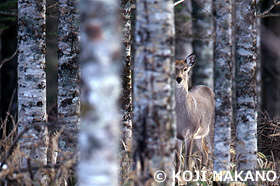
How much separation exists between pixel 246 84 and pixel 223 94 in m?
0.40

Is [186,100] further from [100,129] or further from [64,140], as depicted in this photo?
[100,129]

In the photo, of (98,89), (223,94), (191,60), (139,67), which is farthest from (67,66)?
(98,89)

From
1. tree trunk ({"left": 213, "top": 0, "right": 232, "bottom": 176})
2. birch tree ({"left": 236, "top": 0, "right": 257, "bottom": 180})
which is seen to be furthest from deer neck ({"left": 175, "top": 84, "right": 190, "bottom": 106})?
tree trunk ({"left": 213, "top": 0, "right": 232, "bottom": 176})

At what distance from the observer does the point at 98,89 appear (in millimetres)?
2756

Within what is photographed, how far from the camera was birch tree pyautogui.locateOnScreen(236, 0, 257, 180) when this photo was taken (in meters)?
5.39

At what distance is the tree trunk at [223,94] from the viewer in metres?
5.28

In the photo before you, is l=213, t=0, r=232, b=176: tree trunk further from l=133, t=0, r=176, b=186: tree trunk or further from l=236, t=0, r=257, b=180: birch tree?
l=133, t=0, r=176, b=186: tree trunk

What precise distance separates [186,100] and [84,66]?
5.71m

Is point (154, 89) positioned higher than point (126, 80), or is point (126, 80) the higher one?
point (126, 80)

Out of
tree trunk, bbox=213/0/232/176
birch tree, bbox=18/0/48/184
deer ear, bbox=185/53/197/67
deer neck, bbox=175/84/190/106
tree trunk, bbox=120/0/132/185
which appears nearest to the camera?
tree trunk, bbox=213/0/232/176

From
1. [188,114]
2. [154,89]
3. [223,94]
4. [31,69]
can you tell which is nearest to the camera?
[154,89]

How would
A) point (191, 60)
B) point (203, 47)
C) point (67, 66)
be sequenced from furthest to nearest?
1. point (203, 47)
2. point (191, 60)
3. point (67, 66)

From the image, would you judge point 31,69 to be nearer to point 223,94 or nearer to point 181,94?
point 223,94

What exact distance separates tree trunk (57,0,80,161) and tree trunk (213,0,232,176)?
97.7 inches
